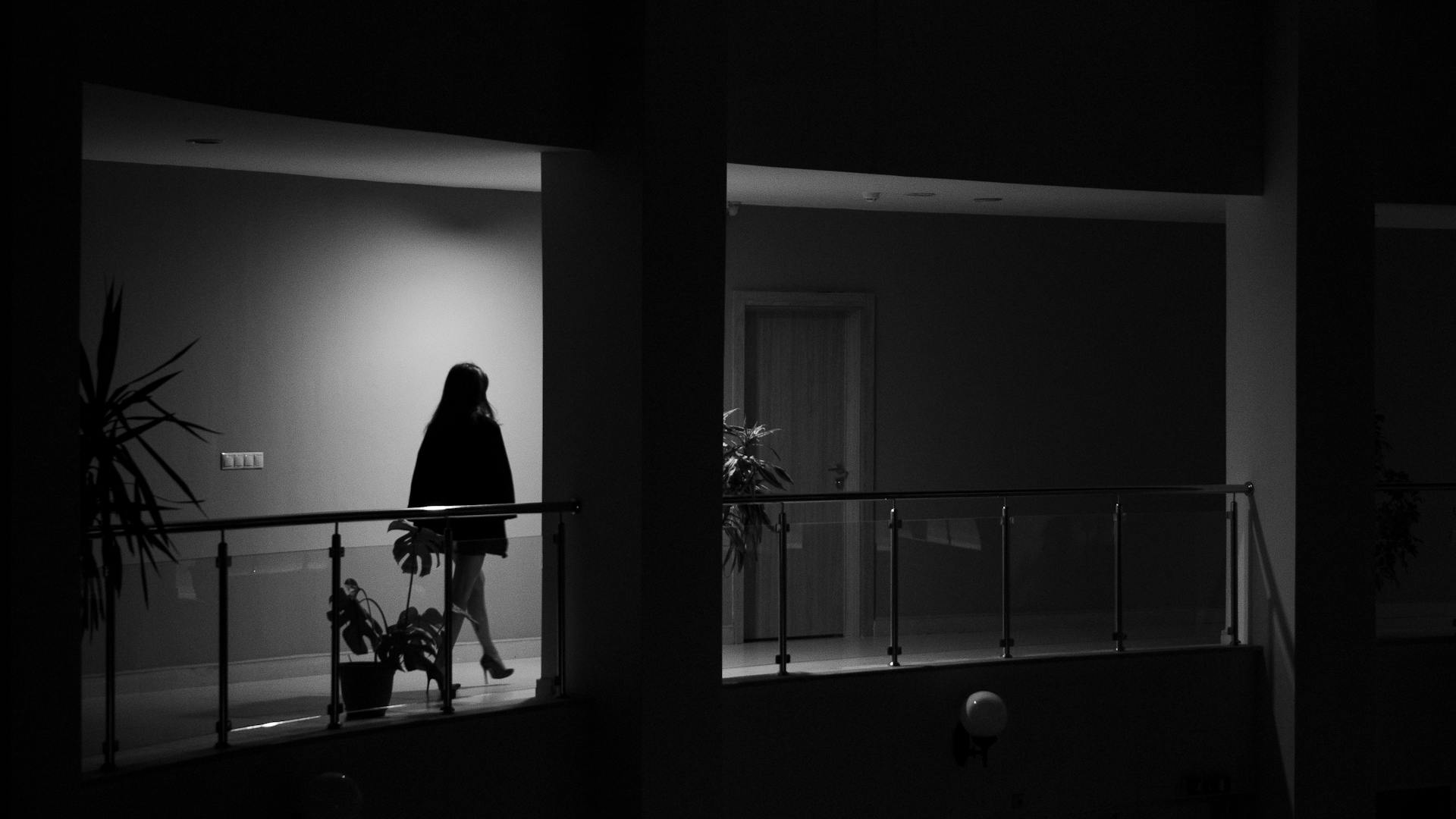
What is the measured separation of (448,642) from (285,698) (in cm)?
72

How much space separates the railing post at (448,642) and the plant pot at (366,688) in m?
0.20

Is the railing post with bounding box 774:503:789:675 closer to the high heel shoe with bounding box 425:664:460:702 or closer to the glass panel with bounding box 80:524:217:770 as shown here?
the high heel shoe with bounding box 425:664:460:702

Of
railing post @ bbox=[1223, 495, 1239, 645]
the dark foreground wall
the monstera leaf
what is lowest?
the dark foreground wall

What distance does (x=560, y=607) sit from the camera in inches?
269

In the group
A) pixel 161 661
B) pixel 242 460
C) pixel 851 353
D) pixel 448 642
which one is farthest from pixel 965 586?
pixel 161 661

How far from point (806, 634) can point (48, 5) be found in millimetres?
4331

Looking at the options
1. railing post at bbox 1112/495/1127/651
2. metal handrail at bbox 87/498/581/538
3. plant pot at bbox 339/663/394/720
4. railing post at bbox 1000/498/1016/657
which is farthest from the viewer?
Result: railing post at bbox 1112/495/1127/651

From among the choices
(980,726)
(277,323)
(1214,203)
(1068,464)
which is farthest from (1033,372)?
(277,323)

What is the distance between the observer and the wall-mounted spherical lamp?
752 centimetres

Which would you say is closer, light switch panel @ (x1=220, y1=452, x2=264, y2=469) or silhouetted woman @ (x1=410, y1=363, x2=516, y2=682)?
silhouetted woman @ (x1=410, y1=363, x2=516, y2=682)

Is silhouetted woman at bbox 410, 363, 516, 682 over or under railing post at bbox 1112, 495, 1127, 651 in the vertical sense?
over

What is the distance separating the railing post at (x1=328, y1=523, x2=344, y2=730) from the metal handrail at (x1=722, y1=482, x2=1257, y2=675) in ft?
5.98

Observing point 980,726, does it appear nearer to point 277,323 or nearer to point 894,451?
point 894,451

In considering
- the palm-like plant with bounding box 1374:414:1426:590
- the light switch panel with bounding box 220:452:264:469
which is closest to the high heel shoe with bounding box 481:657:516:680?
the light switch panel with bounding box 220:452:264:469
